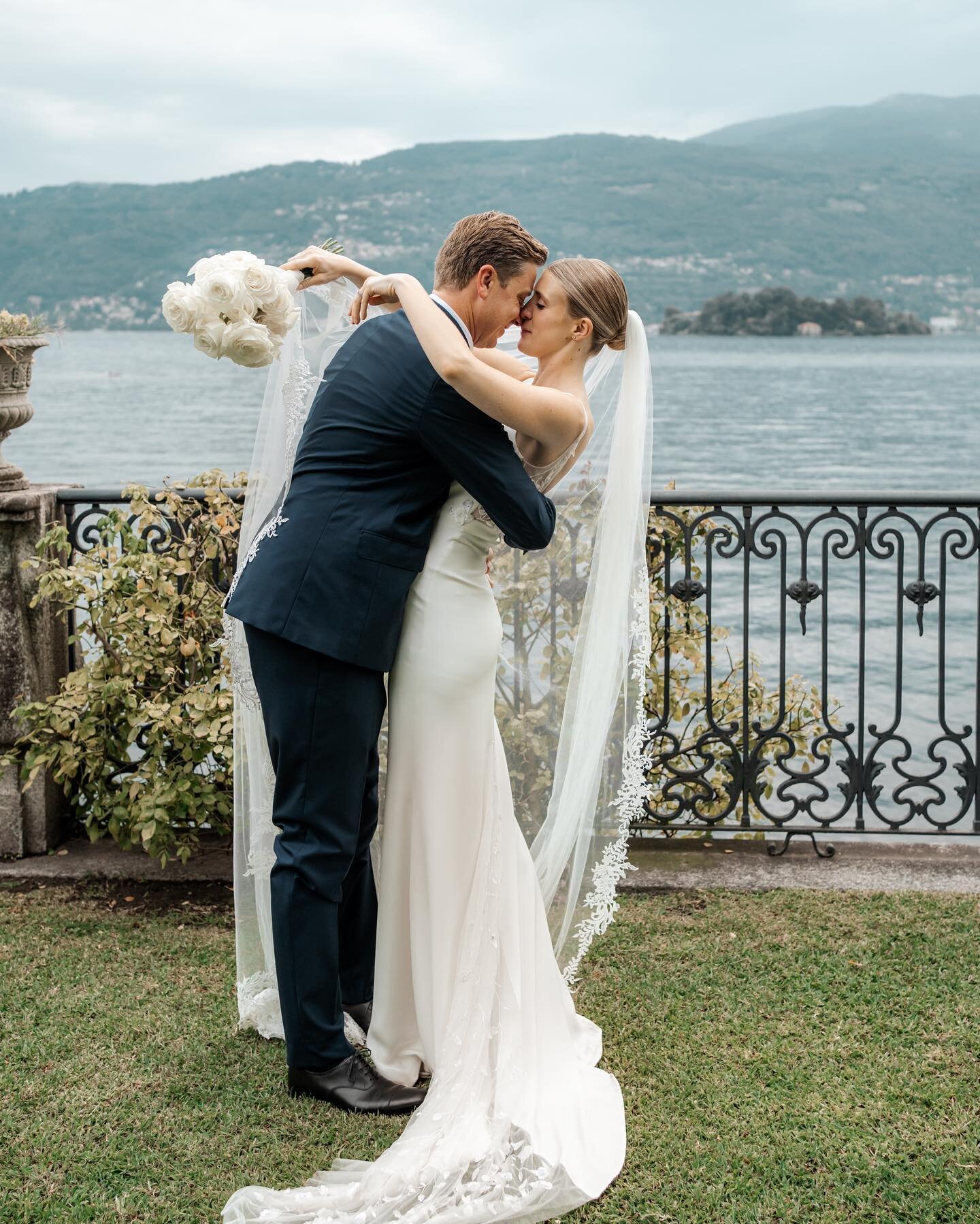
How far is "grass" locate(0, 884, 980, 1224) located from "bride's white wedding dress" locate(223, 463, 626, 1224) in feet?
0.55

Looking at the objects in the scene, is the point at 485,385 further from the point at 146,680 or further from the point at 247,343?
the point at 146,680

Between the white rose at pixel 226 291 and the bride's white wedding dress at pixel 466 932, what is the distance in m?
0.62

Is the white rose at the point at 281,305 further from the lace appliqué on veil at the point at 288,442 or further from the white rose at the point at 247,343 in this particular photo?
the lace appliqué on veil at the point at 288,442

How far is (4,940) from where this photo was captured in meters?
3.81

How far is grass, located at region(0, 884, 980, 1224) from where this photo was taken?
8.41 ft

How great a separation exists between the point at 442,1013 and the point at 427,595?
0.98 meters

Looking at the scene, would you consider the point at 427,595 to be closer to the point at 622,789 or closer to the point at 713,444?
the point at 622,789

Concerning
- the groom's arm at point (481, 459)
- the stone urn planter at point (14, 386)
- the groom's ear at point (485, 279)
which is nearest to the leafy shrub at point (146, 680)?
the stone urn planter at point (14, 386)

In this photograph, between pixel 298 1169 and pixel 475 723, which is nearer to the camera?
pixel 298 1169

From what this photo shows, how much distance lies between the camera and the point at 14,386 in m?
4.30

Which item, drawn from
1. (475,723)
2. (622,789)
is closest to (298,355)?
(475,723)

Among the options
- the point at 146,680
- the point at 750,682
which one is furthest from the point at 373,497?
the point at 750,682

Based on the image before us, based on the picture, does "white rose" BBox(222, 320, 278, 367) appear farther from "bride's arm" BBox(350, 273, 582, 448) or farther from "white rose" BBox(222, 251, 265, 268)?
"bride's arm" BBox(350, 273, 582, 448)

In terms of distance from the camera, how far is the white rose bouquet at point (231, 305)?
2.67 metres
